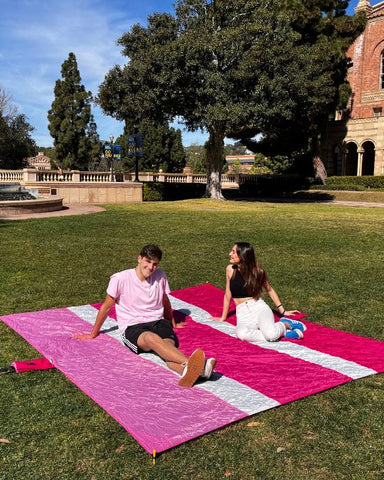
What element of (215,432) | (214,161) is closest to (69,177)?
(214,161)

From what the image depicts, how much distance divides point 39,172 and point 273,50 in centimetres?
1678

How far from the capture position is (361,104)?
145ft

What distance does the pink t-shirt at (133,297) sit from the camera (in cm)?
510

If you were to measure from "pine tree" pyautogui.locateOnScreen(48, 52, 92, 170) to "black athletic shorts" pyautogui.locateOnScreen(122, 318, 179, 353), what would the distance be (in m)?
56.9

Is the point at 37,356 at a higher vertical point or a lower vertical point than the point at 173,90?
lower

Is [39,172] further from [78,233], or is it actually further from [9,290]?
[9,290]

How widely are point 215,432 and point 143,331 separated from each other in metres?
1.65

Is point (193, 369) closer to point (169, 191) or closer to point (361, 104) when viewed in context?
point (169, 191)

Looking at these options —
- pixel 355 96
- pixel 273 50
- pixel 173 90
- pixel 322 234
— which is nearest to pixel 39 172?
pixel 173 90

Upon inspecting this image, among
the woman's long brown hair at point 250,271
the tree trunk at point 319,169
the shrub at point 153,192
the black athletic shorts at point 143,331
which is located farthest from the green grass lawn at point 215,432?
the tree trunk at point 319,169

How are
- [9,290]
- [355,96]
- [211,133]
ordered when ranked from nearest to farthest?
[9,290] → [211,133] → [355,96]

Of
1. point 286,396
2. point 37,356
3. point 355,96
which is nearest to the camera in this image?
point 286,396

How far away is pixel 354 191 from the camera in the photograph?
35.2 metres

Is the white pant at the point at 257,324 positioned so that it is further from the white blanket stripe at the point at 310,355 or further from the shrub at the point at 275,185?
the shrub at the point at 275,185
